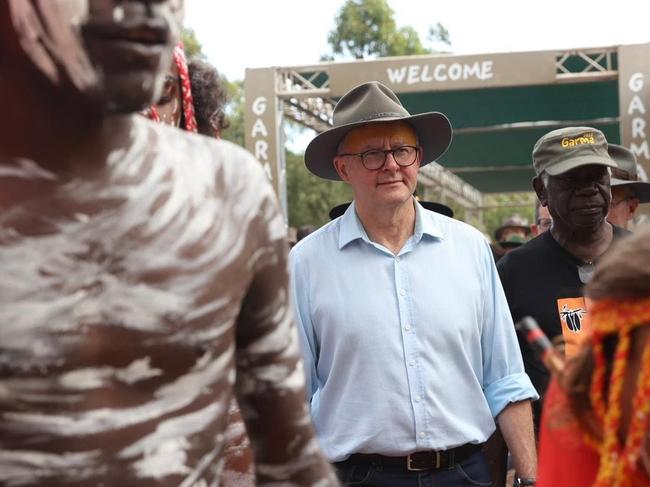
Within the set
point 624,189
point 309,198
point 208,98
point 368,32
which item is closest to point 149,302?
point 208,98

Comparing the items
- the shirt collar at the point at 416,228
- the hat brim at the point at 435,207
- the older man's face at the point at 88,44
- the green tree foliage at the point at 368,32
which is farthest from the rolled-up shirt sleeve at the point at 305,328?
the green tree foliage at the point at 368,32

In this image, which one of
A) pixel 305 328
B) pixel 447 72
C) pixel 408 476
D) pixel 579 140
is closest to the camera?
pixel 408 476

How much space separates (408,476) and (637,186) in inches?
112

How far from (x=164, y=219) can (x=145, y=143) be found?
0.41ft

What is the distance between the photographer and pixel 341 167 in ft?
12.6

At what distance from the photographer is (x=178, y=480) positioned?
1.30 meters

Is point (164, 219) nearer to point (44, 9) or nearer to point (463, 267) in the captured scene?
point (44, 9)

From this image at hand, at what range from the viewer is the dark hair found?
9.19 ft

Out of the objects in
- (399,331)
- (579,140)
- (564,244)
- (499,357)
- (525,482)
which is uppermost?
(579,140)

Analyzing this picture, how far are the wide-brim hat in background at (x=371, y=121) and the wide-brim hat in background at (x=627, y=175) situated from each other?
5.62 feet

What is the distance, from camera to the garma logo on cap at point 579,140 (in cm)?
418

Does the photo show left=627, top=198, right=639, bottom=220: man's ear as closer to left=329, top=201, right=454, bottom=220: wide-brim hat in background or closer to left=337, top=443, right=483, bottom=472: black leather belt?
left=329, top=201, right=454, bottom=220: wide-brim hat in background

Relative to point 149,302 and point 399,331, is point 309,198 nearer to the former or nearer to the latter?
point 399,331

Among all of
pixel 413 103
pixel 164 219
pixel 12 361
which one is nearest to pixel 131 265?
pixel 164 219
